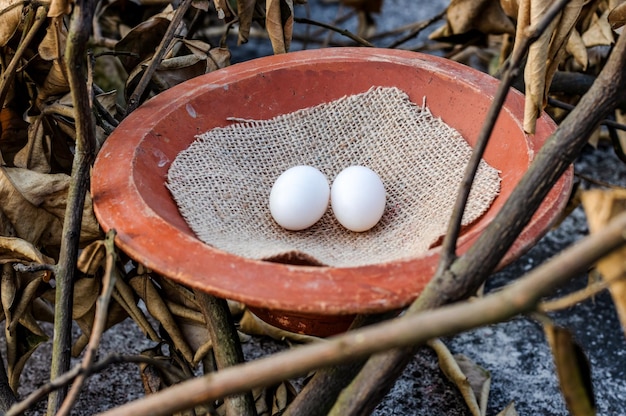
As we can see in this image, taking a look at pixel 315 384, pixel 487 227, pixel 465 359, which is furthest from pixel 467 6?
pixel 315 384

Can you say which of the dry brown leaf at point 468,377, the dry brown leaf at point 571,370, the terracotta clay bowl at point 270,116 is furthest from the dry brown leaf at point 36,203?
the dry brown leaf at point 571,370

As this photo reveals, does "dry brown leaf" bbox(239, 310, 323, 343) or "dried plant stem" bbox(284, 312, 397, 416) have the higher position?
"dried plant stem" bbox(284, 312, 397, 416)

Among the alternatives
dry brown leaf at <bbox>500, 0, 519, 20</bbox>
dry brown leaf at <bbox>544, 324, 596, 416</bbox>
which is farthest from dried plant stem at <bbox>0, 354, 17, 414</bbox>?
dry brown leaf at <bbox>500, 0, 519, 20</bbox>

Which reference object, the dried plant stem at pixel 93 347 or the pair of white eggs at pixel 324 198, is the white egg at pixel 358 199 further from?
the dried plant stem at pixel 93 347

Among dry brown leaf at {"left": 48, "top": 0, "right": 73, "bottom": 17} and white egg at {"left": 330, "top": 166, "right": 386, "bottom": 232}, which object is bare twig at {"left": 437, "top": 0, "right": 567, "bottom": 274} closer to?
white egg at {"left": 330, "top": 166, "right": 386, "bottom": 232}

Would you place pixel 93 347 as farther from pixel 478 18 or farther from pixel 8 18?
pixel 478 18

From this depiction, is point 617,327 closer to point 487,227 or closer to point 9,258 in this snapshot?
point 487,227

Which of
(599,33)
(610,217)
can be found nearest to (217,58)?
(599,33)
